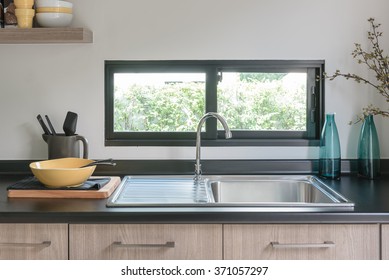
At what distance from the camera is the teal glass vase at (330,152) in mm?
2615

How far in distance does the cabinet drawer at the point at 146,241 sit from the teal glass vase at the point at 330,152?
883 millimetres

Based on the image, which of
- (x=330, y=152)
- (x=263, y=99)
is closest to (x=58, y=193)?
(x=263, y=99)

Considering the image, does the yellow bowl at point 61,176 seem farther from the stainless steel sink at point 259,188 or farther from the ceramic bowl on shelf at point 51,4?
the ceramic bowl on shelf at point 51,4

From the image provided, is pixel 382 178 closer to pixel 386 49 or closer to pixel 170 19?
pixel 386 49

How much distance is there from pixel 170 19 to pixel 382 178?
51.9 inches

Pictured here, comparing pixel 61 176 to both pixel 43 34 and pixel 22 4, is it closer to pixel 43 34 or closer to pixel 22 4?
pixel 43 34

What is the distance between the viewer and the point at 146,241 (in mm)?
1972

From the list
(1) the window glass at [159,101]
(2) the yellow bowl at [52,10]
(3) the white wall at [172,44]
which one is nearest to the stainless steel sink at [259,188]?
(1) the window glass at [159,101]

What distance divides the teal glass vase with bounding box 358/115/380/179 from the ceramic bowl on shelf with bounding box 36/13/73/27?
1.54 metres

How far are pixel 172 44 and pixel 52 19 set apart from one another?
597 millimetres

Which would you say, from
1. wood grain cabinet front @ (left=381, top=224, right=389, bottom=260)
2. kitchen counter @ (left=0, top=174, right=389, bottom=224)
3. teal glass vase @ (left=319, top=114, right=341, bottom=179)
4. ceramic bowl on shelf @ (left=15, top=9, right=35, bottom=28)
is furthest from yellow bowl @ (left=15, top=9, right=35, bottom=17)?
wood grain cabinet front @ (left=381, top=224, right=389, bottom=260)

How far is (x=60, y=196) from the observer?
219cm
